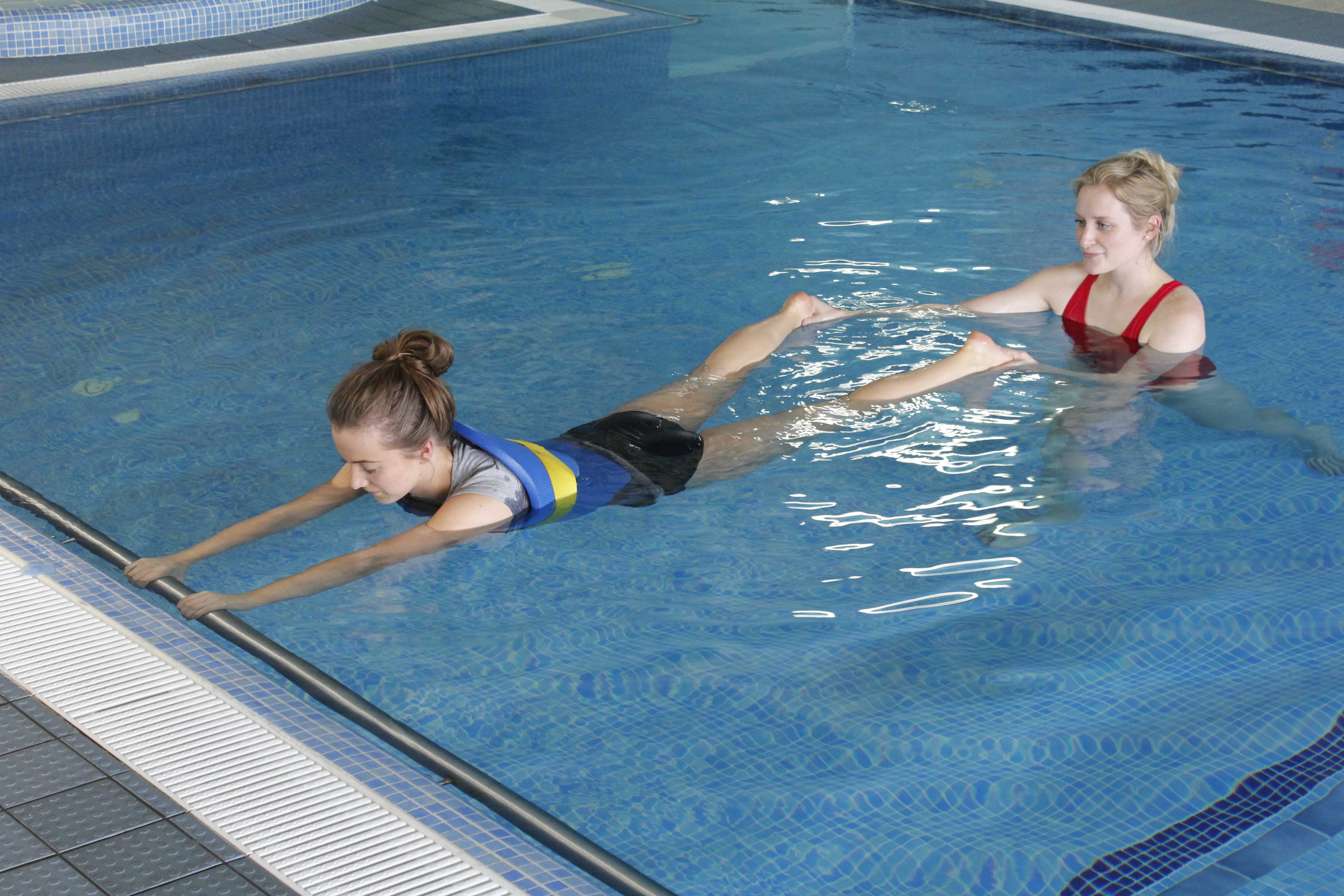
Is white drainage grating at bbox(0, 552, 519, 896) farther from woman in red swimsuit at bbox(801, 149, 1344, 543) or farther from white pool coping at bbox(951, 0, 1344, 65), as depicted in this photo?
white pool coping at bbox(951, 0, 1344, 65)

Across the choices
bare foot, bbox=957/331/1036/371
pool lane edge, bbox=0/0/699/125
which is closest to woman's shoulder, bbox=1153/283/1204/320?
bare foot, bbox=957/331/1036/371

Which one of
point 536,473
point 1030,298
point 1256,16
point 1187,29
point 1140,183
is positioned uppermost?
point 1256,16

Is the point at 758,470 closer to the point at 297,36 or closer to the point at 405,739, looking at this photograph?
the point at 405,739

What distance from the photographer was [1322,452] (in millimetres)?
4398

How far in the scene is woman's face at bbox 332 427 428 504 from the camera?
3176mm

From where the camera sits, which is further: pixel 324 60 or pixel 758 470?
pixel 324 60

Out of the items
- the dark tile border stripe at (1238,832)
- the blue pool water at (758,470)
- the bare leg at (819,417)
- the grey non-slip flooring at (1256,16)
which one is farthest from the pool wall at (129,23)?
the dark tile border stripe at (1238,832)

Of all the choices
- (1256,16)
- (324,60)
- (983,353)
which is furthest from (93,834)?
(1256,16)

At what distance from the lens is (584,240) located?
656 cm

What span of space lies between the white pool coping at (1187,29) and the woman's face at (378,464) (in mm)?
8986

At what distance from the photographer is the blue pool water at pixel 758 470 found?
2.98 meters

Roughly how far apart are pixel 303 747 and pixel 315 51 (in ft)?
27.7

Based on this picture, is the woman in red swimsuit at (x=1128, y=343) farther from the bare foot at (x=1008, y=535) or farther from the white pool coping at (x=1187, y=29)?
the white pool coping at (x=1187, y=29)

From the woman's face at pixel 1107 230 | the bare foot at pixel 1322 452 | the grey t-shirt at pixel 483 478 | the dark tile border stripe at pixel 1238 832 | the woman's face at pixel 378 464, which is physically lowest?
the dark tile border stripe at pixel 1238 832
